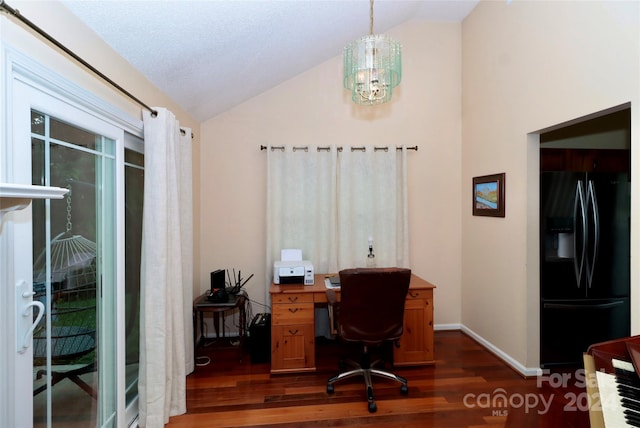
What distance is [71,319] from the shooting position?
1.54 metres

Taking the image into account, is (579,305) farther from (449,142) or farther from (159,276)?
(159,276)

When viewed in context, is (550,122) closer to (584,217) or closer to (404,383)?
(584,217)

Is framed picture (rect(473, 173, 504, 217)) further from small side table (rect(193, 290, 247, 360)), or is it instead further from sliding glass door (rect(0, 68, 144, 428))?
sliding glass door (rect(0, 68, 144, 428))

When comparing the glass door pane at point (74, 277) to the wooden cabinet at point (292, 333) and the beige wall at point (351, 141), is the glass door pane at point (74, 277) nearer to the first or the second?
the wooden cabinet at point (292, 333)

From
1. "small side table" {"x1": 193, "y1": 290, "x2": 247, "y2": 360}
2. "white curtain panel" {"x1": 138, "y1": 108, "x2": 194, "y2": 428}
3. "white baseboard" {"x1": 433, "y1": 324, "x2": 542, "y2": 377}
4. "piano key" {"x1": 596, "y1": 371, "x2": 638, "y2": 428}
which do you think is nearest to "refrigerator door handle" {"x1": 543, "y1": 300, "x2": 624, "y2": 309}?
"white baseboard" {"x1": 433, "y1": 324, "x2": 542, "y2": 377}

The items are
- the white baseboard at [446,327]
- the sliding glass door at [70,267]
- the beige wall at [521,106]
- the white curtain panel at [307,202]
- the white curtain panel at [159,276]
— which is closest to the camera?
the sliding glass door at [70,267]

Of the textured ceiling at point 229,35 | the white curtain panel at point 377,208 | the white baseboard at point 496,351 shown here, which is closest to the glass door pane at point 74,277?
the textured ceiling at point 229,35

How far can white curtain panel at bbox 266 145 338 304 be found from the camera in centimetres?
330

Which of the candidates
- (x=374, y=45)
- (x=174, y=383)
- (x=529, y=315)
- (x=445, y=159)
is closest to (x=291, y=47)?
(x=374, y=45)

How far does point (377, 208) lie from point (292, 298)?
141 centimetres

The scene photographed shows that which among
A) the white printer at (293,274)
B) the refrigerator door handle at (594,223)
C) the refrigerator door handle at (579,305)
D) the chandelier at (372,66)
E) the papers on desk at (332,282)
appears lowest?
the refrigerator door handle at (579,305)

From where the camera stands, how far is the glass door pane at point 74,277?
133cm

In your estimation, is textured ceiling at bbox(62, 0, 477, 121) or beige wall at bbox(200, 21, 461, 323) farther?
beige wall at bbox(200, 21, 461, 323)

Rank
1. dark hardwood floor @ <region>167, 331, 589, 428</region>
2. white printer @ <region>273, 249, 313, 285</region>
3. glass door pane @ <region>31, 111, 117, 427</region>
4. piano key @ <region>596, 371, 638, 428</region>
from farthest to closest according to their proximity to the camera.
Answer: white printer @ <region>273, 249, 313, 285</region> → dark hardwood floor @ <region>167, 331, 589, 428</region> → glass door pane @ <region>31, 111, 117, 427</region> → piano key @ <region>596, 371, 638, 428</region>
